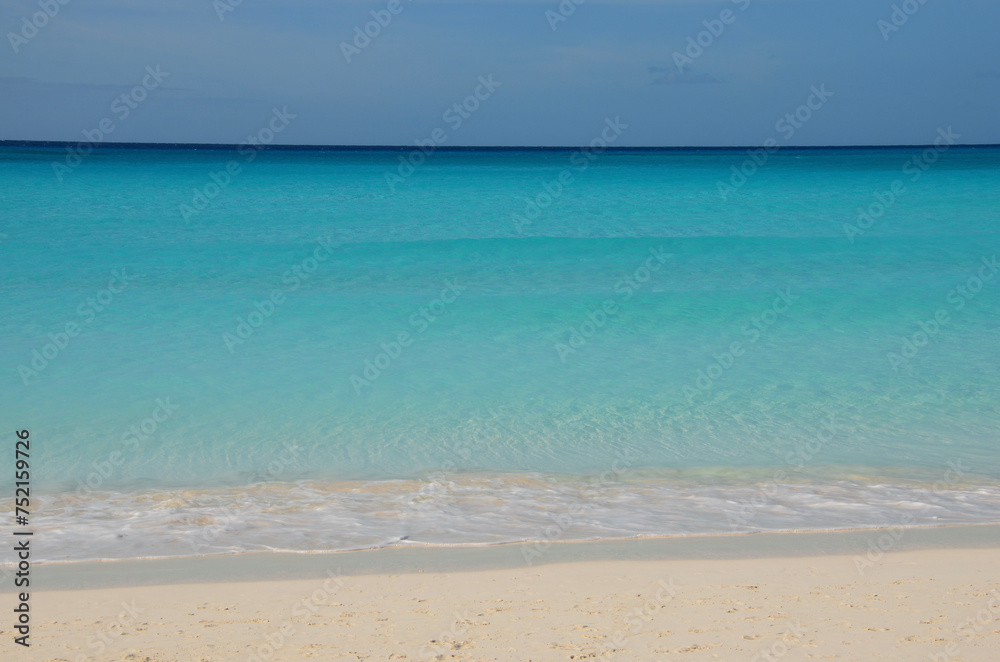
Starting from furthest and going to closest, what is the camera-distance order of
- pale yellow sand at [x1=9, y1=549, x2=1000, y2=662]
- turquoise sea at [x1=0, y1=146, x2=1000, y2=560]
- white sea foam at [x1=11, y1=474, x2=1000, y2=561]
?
turquoise sea at [x1=0, y1=146, x2=1000, y2=560] < white sea foam at [x1=11, y1=474, x2=1000, y2=561] < pale yellow sand at [x1=9, y1=549, x2=1000, y2=662]

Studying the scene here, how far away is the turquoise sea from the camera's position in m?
5.01

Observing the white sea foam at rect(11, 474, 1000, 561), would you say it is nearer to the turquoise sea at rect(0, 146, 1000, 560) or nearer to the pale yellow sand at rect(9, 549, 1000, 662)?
the turquoise sea at rect(0, 146, 1000, 560)

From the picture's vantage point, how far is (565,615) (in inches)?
141

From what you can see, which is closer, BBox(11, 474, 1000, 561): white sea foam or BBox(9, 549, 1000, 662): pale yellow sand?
BBox(9, 549, 1000, 662): pale yellow sand

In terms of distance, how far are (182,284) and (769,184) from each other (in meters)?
27.1

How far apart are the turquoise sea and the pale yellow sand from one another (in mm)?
559

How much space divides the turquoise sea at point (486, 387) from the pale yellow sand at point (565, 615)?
0.56 meters

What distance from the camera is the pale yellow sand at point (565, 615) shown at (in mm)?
3275

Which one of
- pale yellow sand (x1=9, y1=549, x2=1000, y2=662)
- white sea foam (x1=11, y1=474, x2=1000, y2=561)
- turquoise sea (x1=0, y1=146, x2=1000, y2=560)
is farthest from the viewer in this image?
turquoise sea (x1=0, y1=146, x2=1000, y2=560)

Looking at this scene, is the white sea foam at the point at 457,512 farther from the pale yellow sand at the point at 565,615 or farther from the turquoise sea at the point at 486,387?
the pale yellow sand at the point at 565,615

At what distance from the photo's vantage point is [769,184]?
1324 inches

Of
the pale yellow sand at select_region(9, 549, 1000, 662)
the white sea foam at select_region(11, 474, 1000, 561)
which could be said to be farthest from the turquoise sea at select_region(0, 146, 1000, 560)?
the pale yellow sand at select_region(9, 549, 1000, 662)

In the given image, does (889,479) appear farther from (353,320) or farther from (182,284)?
(182,284)

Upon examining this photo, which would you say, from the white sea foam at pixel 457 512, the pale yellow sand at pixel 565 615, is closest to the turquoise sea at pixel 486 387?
the white sea foam at pixel 457 512
